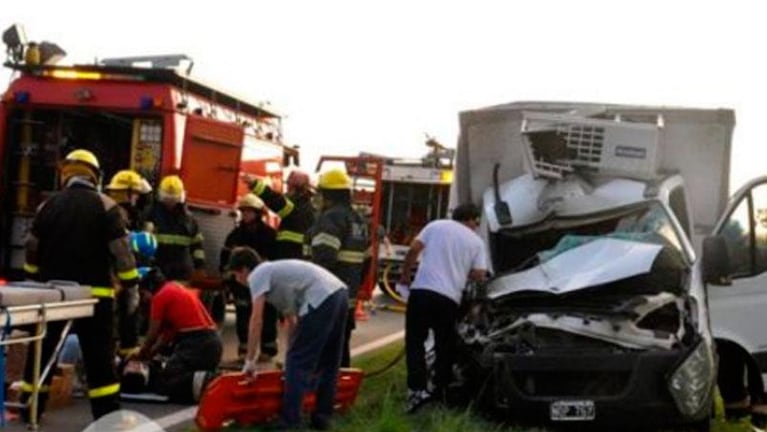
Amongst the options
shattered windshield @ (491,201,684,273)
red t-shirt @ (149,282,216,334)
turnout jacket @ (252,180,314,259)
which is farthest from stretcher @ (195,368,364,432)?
turnout jacket @ (252,180,314,259)

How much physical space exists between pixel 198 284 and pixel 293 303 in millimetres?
4549

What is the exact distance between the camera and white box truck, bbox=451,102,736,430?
695 centimetres

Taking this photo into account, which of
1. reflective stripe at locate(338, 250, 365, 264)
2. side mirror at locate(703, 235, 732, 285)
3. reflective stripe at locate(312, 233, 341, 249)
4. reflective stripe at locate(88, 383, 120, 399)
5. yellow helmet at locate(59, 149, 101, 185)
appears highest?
yellow helmet at locate(59, 149, 101, 185)

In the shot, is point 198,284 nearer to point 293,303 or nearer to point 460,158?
point 460,158

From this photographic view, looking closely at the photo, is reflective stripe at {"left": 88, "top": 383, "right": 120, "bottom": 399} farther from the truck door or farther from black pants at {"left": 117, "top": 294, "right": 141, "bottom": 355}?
the truck door

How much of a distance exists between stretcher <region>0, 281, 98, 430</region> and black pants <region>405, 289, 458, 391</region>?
8.11 ft

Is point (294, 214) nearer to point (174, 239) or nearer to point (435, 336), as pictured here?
point (174, 239)

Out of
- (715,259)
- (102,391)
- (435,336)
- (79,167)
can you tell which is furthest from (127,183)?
(715,259)

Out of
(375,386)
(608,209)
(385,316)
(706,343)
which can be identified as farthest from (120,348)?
(385,316)

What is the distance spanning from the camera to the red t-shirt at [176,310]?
8195 mm

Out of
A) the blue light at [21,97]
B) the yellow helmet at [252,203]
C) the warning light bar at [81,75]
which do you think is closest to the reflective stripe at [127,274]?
the yellow helmet at [252,203]

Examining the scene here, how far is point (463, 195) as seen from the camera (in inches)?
363

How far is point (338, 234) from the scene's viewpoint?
870 centimetres

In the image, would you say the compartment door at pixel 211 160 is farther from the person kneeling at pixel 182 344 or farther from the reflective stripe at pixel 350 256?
the person kneeling at pixel 182 344
